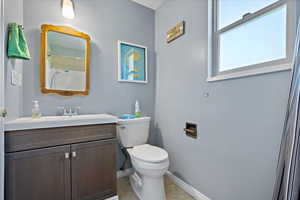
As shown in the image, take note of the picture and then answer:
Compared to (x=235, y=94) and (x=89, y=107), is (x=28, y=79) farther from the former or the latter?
(x=235, y=94)

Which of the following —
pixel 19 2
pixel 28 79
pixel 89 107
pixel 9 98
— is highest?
pixel 19 2

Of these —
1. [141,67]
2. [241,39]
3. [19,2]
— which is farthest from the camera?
[141,67]

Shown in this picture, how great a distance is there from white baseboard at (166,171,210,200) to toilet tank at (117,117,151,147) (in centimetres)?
59

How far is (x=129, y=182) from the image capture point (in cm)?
Result: 167

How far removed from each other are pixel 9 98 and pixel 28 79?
0.34 m

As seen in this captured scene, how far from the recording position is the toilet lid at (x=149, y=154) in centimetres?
121

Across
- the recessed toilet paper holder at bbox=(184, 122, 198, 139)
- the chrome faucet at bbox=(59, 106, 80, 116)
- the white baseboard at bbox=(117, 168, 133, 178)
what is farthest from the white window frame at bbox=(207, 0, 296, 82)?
the white baseboard at bbox=(117, 168, 133, 178)

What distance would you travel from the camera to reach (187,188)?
1.46m

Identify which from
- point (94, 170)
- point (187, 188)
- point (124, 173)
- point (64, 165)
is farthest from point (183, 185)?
point (64, 165)

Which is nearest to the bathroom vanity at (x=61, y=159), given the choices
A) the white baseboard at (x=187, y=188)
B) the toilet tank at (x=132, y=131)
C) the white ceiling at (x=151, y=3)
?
the toilet tank at (x=132, y=131)

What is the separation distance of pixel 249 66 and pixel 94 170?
5.20ft

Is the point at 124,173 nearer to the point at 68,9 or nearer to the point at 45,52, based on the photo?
the point at 45,52

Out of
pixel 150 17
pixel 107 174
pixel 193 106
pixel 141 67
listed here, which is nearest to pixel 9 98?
pixel 107 174

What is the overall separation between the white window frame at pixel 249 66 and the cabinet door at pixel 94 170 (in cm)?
121
